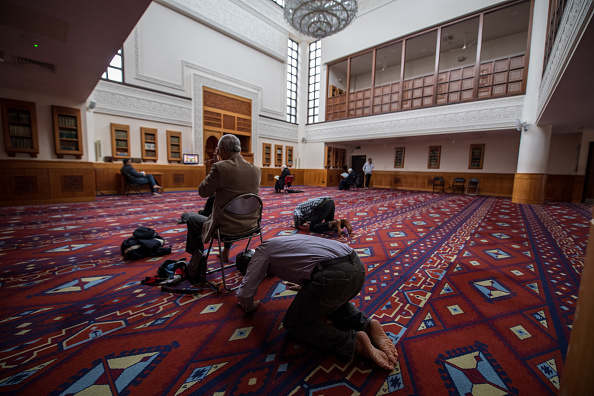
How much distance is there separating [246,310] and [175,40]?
9.49 m

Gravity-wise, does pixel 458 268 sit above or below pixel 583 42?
below

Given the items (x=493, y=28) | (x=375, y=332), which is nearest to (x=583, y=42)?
(x=375, y=332)

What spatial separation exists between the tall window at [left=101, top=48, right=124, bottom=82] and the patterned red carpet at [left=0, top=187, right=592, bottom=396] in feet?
19.5

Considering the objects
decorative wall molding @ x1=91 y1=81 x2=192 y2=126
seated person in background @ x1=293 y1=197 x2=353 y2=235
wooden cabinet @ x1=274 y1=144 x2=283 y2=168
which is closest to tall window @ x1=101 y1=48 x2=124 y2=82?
decorative wall molding @ x1=91 y1=81 x2=192 y2=126

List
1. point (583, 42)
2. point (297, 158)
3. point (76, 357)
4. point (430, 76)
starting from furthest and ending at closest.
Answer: point (297, 158) → point (430, 76) → point (583, 42) → point (76, 357)

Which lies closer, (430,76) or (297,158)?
(430,76)

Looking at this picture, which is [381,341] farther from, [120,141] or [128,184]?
[120,141]

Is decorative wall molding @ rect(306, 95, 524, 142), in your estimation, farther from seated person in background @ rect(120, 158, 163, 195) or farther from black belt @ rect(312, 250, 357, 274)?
black belt @ rect(312, 250, 357, 274)

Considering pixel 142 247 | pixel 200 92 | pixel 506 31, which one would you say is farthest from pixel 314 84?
pixel 142 247

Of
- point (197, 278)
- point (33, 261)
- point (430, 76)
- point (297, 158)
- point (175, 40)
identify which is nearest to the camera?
point (197, 278)

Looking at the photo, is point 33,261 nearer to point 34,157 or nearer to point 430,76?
point 34,157

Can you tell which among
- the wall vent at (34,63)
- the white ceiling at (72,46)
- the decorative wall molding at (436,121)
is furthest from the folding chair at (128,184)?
the decorative wall molding at (436,121)

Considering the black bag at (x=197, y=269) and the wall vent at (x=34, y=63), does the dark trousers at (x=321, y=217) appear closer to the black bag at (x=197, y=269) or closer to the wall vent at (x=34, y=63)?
the black bag at (x=197, y=269)

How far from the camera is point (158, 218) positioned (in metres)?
4.04
